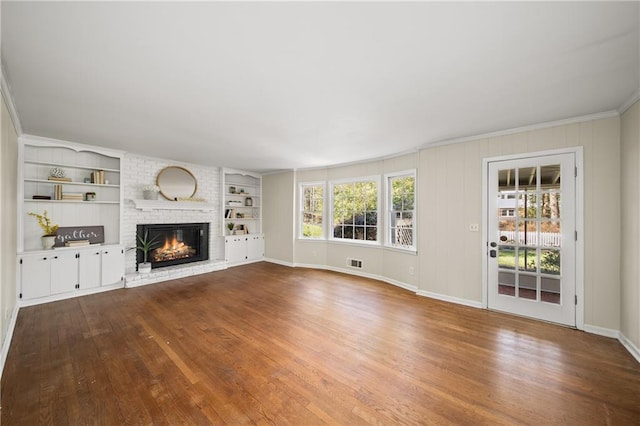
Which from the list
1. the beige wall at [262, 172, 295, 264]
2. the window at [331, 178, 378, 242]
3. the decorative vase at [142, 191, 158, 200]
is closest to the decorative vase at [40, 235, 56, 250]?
the decorative vase at [142, 191, 158, 200]

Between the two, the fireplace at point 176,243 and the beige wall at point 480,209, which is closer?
the beige wall at point 480,209

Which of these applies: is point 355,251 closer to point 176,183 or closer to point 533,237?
point 533,237

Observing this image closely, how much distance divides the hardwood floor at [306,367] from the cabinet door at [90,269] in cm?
45

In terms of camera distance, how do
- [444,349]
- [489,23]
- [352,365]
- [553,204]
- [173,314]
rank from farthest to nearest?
[173,314] < [553,204] < [444,349] < [352,365] < [489,23]

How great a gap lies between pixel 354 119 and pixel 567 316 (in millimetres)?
3597

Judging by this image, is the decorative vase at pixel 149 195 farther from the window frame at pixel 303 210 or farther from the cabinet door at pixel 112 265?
the window frame at pixel 303 210

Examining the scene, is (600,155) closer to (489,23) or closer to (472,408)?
(489,23)

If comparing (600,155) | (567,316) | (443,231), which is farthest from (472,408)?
(600,155)

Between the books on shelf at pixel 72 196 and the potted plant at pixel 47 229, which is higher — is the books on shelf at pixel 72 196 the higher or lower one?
the higher one

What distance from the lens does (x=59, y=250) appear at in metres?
3.78

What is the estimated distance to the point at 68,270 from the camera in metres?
3.85

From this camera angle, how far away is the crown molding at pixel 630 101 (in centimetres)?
233

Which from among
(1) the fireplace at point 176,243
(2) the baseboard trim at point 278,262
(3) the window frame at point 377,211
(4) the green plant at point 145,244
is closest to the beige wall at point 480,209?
(3) the window frame at point 377,211

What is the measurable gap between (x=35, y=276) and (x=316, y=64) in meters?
4.96
